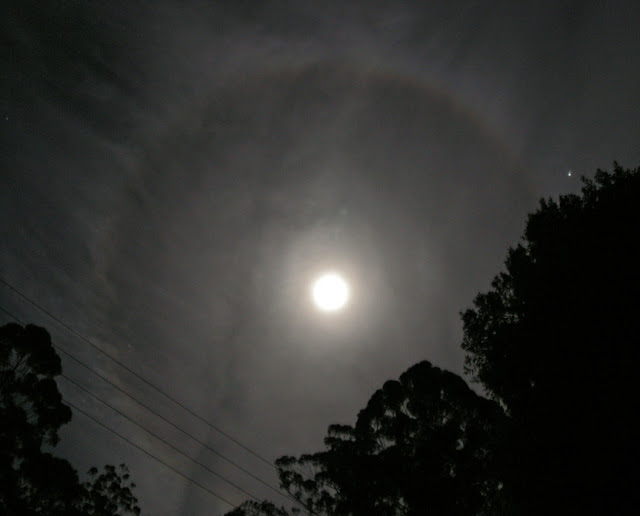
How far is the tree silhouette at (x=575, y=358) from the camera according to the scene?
10.5 m

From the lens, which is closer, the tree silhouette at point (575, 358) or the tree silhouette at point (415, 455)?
the tree silhouette at point (575, 358)

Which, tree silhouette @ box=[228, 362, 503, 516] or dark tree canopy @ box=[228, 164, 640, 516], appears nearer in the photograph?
dark tree canopy @ box=[228, 164, 640, 516]

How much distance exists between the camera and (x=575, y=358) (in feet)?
38.5

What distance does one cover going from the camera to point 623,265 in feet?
38.8

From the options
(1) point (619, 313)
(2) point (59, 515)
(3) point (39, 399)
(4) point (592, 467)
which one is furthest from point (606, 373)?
(2) point (59, 515)

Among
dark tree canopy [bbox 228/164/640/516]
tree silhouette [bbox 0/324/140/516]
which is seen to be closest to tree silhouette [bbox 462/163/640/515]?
dark tree canopy [bbox 228/164/640/516]

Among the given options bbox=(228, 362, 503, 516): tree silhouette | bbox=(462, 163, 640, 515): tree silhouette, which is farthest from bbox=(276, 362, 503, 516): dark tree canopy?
bbox=(462, 163, 640, 515): tree silhouette

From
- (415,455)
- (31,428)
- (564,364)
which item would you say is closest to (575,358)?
(564,364)

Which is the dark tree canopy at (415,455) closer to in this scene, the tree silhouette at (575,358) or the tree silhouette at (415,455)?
the tree silhouette at (415,455)

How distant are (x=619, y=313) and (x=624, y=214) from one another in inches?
141

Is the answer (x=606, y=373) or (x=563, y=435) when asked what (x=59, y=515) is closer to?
(x=563, y=435)

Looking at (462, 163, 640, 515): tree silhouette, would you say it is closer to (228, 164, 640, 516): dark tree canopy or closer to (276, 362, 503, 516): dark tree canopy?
(228, 164, 640, 516): dark tree canopy

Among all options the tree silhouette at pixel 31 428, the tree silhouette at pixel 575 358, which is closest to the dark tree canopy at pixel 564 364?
the tree silhouette at pixel 575 358

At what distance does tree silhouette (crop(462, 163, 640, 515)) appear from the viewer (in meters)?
10.5
